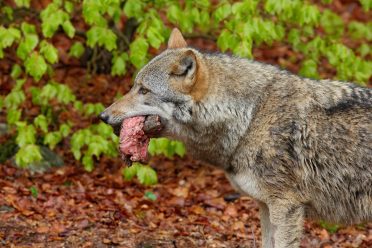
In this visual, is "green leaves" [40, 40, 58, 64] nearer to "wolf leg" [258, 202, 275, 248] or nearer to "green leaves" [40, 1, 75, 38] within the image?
"green leaves" [40, 1, 75, 38]

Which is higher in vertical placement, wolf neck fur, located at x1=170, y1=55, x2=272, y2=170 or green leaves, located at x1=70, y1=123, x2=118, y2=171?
wolf neck fur, located at x1=170, y1=55, x2=272, y2=170

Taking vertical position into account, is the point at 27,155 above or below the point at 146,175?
above

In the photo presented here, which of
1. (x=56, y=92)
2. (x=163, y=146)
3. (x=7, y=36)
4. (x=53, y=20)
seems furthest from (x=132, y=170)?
(x=7, y=36)

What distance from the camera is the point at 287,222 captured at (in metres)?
6.29

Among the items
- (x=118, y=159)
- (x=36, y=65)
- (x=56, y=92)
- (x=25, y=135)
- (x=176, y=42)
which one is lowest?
(x=118, y=159)

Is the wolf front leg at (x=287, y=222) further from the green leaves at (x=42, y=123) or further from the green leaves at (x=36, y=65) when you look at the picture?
the green leaves at (x=42, y=123)

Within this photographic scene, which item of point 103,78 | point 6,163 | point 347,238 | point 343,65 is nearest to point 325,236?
point 347,238

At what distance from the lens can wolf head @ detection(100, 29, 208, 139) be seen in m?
6.36

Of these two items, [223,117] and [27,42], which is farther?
[27,42]

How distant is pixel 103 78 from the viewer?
500 inches

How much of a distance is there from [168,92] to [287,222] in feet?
5.19

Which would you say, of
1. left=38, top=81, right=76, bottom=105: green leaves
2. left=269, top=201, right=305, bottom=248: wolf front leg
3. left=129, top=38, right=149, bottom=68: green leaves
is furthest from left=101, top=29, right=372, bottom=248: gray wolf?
left=38, top=81, right=76, bottom=105: green leaves

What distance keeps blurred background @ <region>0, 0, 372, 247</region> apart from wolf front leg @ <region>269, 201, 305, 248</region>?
0.98m

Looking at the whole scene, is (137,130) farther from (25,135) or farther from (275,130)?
(25,135)
